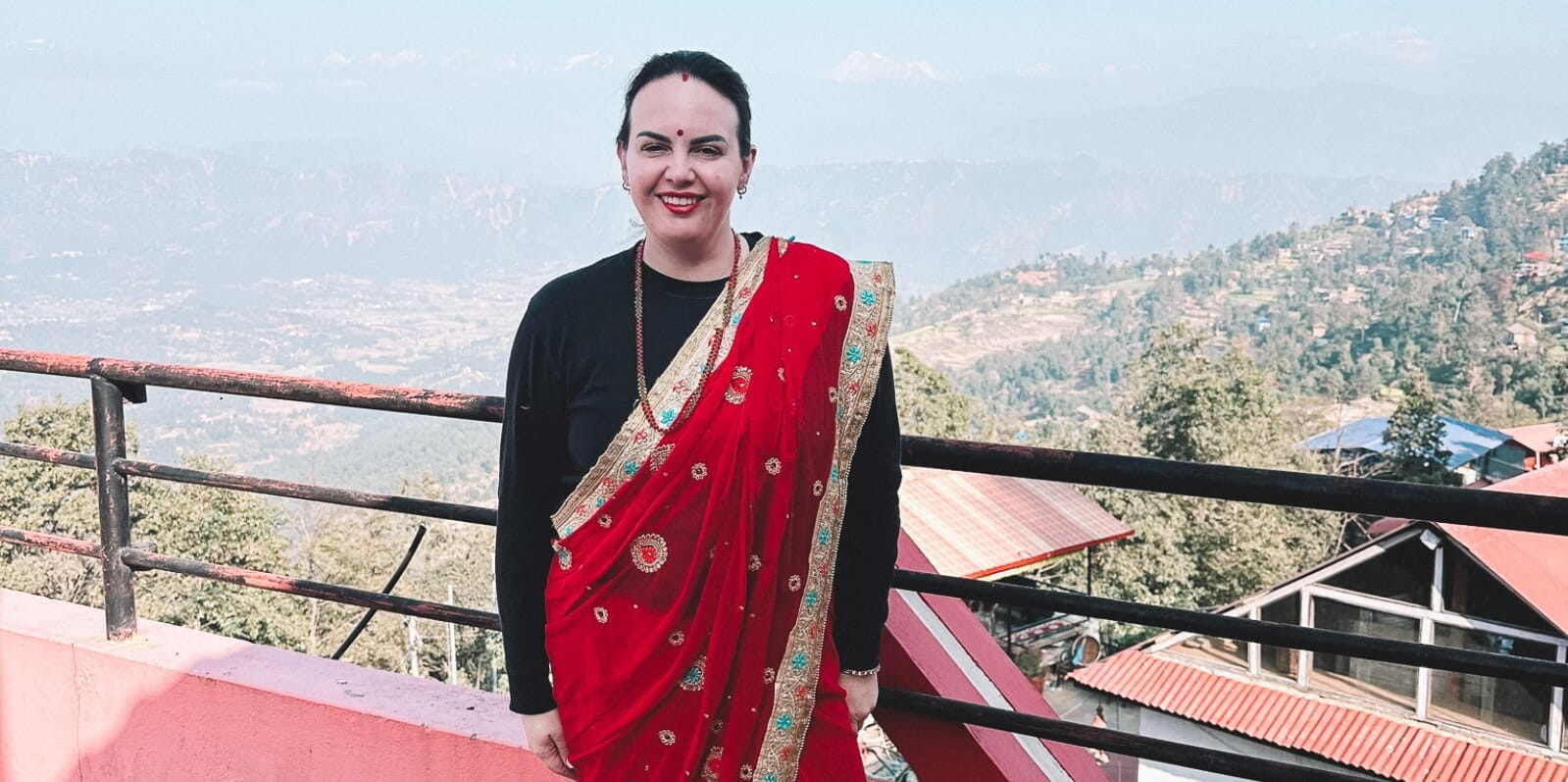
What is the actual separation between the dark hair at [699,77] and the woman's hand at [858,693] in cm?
72

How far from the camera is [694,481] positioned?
147 cm

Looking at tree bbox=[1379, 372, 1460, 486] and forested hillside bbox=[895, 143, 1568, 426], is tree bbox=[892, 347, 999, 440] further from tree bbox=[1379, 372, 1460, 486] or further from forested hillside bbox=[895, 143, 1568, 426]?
forested hillside bbox=[895, 143, 1568, 426]

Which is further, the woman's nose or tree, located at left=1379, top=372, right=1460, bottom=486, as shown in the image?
tree, located at left=1379, top=372, right=1460, bottom=486

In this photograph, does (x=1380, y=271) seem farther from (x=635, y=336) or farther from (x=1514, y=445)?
(x=635, y=336)

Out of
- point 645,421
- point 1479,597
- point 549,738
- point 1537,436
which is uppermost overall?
point 645,421

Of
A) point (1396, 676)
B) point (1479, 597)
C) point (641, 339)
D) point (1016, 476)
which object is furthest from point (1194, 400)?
point (641, 339)

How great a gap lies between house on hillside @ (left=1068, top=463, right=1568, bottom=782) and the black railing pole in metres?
11.6

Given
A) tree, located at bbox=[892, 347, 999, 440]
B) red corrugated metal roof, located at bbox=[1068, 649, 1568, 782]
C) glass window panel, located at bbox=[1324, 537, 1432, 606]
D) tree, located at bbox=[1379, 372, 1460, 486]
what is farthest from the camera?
tree, located at bbox=[892, 347, 999, 440]

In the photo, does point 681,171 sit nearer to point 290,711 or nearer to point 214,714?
point 290,711

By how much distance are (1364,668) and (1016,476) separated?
16523 mm

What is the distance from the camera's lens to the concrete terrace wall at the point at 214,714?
216 cm

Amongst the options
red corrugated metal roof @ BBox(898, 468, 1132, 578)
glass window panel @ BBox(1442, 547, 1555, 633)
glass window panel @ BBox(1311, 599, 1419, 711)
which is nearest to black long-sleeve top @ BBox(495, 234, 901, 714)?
glass window panel @ BBox(1442, 547, 1555, 633)

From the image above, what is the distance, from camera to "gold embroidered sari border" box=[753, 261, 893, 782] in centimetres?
152

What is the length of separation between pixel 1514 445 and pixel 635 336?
43260 mm
